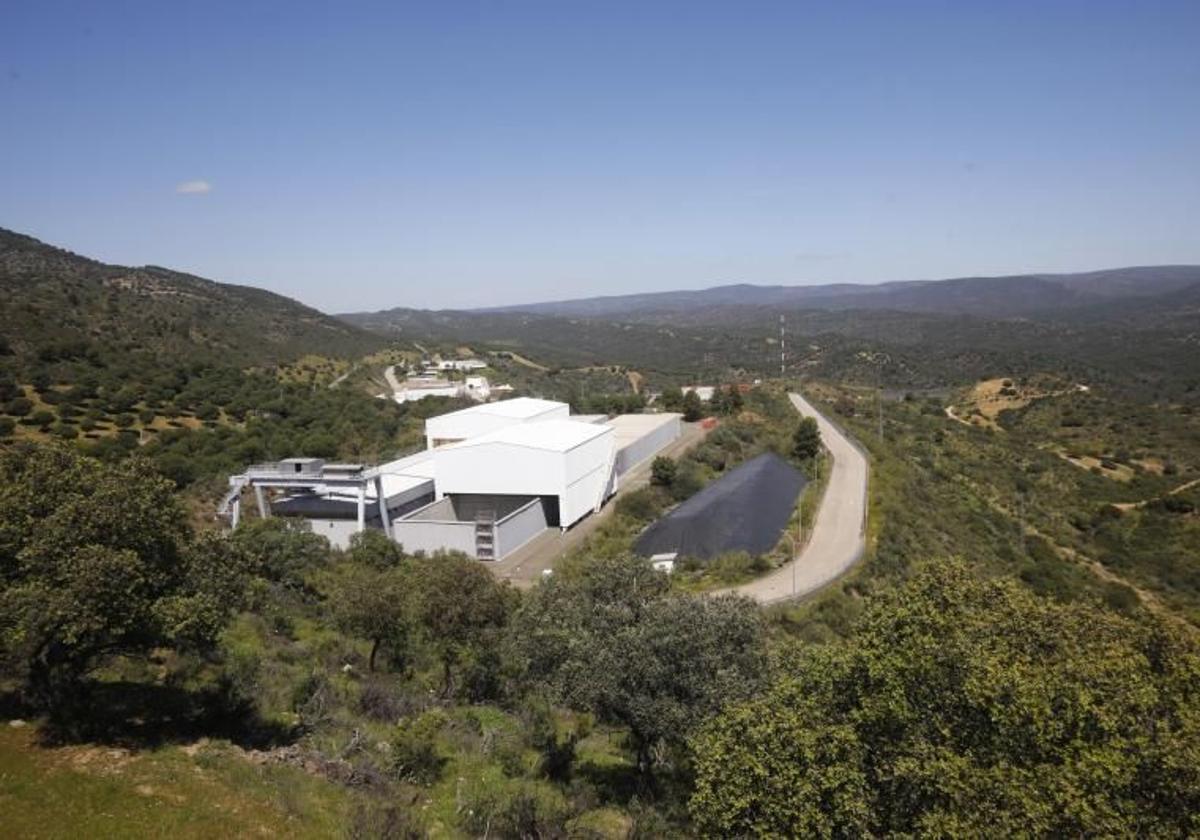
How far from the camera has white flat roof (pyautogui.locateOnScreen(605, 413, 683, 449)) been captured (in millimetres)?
→ 56719

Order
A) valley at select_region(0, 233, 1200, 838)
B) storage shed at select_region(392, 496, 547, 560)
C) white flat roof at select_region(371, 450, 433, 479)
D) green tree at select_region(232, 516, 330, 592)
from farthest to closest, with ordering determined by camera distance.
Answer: white flat roof at select_region(371, 450, 433, 479), storage shed at select_region(392, 496, 547, 560), green tree at select_region(232, 516, 330, 592), valley at select_region(0, 233, 1200, 838)

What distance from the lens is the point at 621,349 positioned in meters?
191

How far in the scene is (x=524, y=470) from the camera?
4016cm

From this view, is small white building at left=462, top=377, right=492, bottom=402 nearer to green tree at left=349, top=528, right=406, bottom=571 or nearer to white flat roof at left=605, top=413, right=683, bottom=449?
white flat roof at left=605, top=413, right=683, bottom=449

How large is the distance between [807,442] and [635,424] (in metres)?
13.3

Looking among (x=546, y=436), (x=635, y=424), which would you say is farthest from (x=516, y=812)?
(x=635, y=424)

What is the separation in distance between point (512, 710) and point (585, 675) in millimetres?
6418

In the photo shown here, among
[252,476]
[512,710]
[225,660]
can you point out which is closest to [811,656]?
[512,710]

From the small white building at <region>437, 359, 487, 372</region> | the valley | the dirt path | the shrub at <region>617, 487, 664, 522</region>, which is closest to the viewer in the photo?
the valley

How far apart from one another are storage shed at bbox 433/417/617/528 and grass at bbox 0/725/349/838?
2689cm

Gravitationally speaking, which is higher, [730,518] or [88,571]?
[88,571]

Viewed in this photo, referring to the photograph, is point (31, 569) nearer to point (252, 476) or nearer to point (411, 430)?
point (252, 476)

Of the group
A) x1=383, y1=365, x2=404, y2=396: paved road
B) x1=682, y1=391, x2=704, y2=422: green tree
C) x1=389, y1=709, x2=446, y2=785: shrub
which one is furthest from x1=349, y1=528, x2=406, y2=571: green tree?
x1=383, y1=365, x2=404, y2=396: paved road

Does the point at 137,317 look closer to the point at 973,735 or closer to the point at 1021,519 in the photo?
the point at 1021,519
